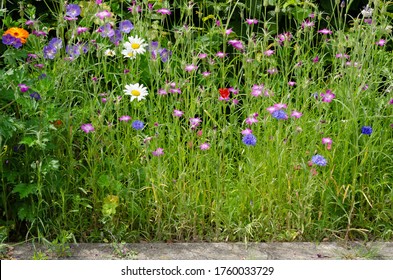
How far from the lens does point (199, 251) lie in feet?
10.9

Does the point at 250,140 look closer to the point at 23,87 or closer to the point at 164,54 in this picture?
the point at 164,54

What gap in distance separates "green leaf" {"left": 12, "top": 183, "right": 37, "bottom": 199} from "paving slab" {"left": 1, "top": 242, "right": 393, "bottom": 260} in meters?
0.24

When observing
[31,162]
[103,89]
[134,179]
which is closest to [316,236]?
[134,179]

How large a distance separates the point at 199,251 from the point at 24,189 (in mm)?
858

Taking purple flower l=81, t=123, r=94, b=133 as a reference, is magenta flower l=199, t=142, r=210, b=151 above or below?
below

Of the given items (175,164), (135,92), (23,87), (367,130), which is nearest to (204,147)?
(175,164)

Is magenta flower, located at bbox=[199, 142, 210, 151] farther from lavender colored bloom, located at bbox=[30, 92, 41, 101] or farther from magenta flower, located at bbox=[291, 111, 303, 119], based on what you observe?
lavender colored bloom, located at bbox=[30, 92, 41, 101]

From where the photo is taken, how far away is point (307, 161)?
3.69 m

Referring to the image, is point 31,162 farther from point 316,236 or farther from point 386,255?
point 386,255

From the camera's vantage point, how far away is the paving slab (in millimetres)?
3256

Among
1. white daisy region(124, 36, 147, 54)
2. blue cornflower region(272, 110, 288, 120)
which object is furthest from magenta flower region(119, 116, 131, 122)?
blue cornflower region(272, 110, 288, 120)

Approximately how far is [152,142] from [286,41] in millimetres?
903

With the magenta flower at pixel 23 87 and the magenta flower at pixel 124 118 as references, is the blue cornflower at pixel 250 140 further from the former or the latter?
the magenta flower at pixel 23 87

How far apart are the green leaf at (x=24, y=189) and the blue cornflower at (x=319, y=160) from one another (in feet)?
4.34
